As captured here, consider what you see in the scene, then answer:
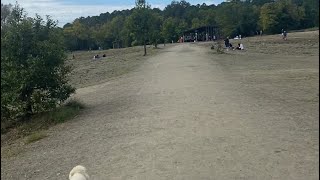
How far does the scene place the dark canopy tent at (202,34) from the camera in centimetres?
7993

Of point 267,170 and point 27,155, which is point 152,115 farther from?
point 267,170

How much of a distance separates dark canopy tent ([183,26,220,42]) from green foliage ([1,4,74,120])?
61.6 metres

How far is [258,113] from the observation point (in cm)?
1084

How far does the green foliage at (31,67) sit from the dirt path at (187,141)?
1798 mm

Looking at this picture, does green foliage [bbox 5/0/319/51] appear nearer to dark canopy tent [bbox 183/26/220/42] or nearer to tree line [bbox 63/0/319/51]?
tree line [bbox 63/0/319/51]

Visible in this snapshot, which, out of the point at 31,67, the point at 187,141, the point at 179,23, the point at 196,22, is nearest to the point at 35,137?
the point at 31,67

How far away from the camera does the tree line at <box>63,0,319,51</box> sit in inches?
1458

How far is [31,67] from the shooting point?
1495cm

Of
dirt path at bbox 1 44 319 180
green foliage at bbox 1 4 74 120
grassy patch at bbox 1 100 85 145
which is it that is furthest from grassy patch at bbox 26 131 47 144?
green foliage at bbox 1 4 74 120

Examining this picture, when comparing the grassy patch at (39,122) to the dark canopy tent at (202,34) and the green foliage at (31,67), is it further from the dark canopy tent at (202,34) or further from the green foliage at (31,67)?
the dark canopy tent at (202,34)

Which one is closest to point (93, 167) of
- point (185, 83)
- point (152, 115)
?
point (152, 115)

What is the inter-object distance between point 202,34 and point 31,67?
71.3 m

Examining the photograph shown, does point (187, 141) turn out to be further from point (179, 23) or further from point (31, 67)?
point (179, 23)

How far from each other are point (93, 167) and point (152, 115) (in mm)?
4256
